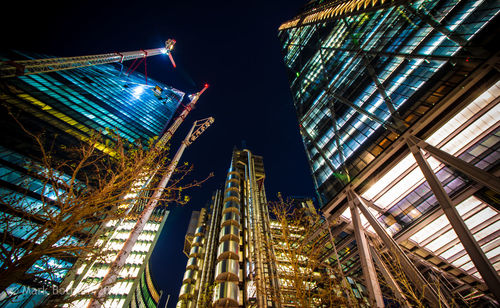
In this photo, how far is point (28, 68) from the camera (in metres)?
16.6

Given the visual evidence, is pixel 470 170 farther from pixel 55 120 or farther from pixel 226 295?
pixel 55 120

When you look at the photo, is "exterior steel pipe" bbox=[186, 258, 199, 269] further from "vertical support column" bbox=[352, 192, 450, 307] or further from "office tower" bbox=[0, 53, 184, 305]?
"vertical support column" bbox=[352, 192, 450, 307]

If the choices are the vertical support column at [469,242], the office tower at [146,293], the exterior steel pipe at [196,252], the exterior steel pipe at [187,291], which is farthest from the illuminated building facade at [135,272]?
the vertical support column at [469,242]

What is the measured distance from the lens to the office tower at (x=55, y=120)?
73.7 feet

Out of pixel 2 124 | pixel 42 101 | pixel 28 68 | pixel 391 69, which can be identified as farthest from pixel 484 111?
pixel 42 101

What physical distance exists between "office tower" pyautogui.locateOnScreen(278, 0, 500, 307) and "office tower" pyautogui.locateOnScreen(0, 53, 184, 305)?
2101cm

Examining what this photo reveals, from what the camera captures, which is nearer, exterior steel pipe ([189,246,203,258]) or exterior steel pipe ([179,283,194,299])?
exterior steel pipe ([179,283,194,299])

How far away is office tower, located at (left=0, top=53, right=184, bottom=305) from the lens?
73.7 ft

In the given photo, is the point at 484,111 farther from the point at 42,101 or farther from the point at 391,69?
the point at 42,101

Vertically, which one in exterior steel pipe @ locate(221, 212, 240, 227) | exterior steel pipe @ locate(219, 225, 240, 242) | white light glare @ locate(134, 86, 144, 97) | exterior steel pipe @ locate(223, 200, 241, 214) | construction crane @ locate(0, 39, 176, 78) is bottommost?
exterior steel pipe @ locate(219, 225, 240, 242)

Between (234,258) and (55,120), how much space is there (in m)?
35.2

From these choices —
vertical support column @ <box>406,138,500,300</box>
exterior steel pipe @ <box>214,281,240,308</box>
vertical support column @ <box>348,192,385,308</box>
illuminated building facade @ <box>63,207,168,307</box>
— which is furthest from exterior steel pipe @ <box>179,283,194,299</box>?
vertical support column @ <box>406,138,500,300</box>

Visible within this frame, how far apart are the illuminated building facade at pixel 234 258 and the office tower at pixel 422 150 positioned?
8989 mm

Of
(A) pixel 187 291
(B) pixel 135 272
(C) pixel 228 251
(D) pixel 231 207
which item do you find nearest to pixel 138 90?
(B) pixel 135 272
